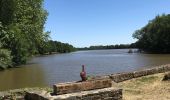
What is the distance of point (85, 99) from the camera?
9.83 m

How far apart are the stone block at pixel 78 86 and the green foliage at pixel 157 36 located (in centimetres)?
7383

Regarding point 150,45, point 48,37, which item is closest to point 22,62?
point 48,37

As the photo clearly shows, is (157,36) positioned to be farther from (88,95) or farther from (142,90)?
(88,95)

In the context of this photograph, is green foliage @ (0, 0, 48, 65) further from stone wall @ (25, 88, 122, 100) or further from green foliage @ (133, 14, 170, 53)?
green foliage @ (133, 14, 170, 53)

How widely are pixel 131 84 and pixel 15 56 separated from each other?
32315mm

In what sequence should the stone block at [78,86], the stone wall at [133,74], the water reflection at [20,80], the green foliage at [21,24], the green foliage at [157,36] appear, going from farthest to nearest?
the green foliage at [157,36], the green foliage at [21,24], the water reflection at [20,80], the stone wall at [133,74], the stone block at [78,86]

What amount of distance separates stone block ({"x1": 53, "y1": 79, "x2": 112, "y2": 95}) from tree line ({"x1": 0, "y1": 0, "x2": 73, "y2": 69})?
21471mm

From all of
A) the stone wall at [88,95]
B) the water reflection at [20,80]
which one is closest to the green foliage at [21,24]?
the water reflection at [20,80]

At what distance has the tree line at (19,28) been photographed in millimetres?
34406

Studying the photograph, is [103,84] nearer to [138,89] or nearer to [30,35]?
[138,89]

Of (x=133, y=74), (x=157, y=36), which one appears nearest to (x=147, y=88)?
(x=133, y=74)

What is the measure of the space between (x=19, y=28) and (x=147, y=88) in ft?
84.1

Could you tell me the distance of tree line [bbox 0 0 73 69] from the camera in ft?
113

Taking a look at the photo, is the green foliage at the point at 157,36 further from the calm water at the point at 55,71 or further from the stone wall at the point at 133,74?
the stone wall at the point at 133,74
